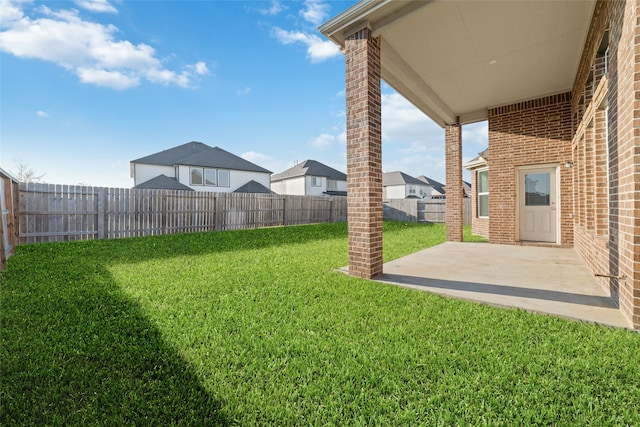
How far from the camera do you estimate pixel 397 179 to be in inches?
1742

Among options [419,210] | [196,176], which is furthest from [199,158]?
[419,210]

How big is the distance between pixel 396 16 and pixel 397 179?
4165cm

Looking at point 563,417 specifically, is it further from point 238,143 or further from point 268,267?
point 238,143

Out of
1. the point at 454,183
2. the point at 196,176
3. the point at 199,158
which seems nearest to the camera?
the point at 454,183

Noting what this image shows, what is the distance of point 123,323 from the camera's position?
2803mm

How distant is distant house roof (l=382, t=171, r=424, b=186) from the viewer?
43688 mm

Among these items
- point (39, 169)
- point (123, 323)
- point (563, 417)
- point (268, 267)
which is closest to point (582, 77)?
point (563, 417)

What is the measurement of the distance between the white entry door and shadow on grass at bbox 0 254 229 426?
9141 mm

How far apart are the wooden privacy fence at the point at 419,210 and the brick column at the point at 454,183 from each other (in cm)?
879

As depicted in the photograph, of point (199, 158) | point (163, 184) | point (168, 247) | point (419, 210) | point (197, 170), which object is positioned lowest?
point (168, 247)

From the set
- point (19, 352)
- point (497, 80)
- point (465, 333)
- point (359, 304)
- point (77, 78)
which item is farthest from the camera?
point (77, 78)

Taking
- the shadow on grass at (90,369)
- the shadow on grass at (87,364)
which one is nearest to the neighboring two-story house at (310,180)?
the shadow on grass at (87,364)

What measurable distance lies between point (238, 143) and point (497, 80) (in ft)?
88.4

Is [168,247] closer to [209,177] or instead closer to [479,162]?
[479,162]
